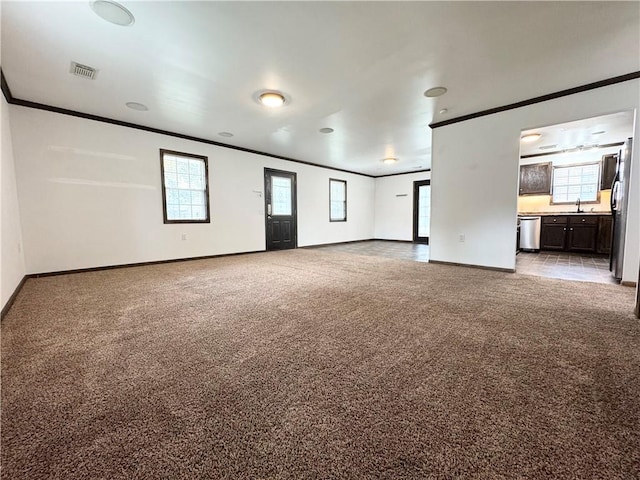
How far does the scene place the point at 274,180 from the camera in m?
6.80

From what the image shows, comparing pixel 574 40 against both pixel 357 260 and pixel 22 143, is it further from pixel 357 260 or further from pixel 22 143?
pixel 22 143

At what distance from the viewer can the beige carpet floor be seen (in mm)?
941

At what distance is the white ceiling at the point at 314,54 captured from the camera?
6.95 feet

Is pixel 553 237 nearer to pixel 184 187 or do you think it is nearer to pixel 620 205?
pixel 620 205

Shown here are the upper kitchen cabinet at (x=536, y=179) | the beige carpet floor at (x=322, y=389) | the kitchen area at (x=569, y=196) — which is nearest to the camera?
the beige carpet floor at (x=322, y=389)

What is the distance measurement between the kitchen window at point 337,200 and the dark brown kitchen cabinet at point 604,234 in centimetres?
Result: 600

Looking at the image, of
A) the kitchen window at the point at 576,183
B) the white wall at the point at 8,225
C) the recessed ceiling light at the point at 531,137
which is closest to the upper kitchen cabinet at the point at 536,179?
the kitchen window at the point at 576,183

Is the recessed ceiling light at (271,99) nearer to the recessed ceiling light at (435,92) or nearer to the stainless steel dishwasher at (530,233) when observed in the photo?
the recessed ceiling light at (435,92)

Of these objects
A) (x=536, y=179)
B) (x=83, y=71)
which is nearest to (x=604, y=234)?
(x=536, y=179)

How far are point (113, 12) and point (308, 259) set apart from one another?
428cm

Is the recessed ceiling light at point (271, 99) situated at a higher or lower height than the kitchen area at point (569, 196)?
higher

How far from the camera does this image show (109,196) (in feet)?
14.4

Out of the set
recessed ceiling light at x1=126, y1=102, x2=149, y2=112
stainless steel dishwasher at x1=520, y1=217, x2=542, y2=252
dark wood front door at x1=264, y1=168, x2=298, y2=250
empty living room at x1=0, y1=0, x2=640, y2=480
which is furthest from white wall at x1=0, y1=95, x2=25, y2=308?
stainless steel dishwasher at x1=520, y1=217, x2=542, y2=252

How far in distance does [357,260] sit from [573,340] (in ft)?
11.9
